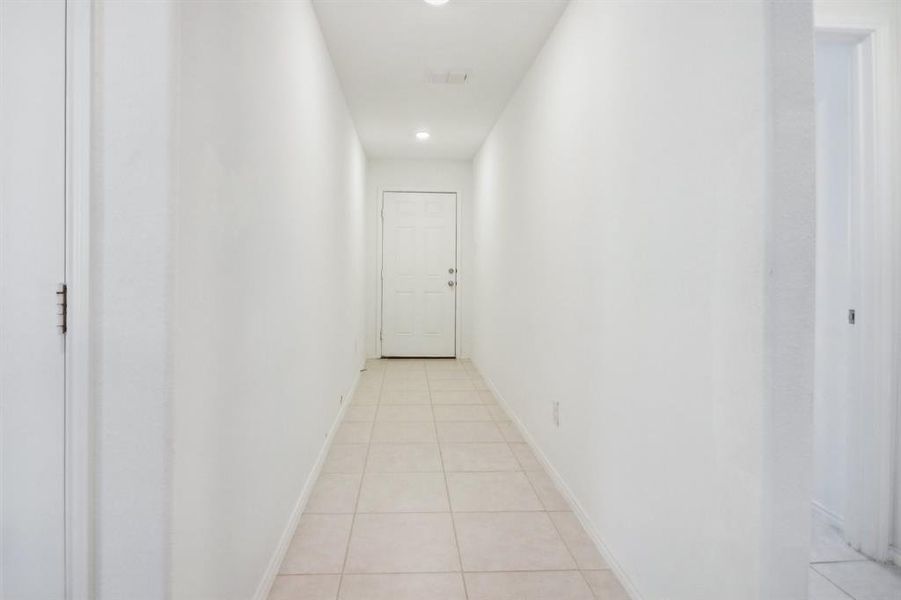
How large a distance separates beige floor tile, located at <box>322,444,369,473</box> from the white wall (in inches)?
45.2

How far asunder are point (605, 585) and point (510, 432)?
67.8 inches

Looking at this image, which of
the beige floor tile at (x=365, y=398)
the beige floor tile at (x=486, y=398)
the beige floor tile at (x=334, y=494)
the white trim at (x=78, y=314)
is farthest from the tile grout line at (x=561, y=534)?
the beige floor tile at (x=365, y=398)

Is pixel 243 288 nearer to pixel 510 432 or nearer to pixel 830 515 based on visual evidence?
pixel 510 432

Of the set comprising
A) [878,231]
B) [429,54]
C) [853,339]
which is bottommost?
[853,339]

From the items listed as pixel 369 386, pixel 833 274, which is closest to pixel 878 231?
pixel 833 274

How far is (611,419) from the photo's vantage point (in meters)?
1.91

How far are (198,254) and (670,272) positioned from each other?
51.2 inches

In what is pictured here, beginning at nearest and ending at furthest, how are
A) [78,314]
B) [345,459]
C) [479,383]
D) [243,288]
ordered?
[78,314] < [243,288] < [345,459] < [479,383]

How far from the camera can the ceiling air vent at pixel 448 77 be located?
11.4 feet

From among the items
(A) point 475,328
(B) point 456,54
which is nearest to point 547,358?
(B) point 456,54

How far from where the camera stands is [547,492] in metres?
2.51

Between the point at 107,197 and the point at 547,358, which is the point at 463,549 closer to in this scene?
the point at 547,358

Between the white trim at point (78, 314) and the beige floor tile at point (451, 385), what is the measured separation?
3682 millimetres

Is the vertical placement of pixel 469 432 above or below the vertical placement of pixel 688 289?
below
